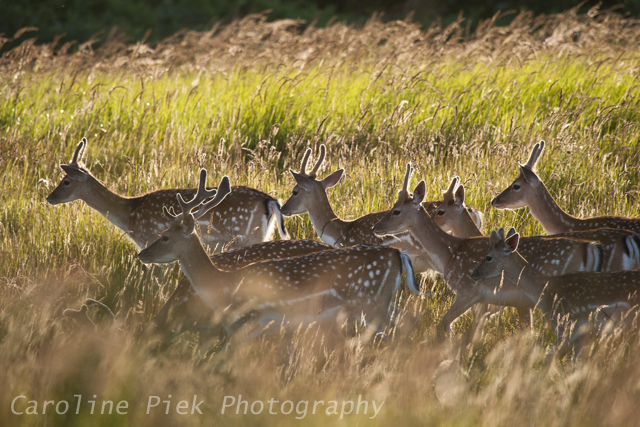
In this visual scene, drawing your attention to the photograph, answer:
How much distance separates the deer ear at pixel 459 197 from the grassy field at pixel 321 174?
23.9 inches

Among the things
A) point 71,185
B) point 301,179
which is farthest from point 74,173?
point 301,179

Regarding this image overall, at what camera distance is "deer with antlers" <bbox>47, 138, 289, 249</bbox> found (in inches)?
214

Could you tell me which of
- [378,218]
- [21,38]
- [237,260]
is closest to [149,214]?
[237,260]

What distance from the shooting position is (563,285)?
12.8 feet

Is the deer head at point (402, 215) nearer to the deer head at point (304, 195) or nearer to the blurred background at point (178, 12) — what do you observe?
the deer head at point (304, 195)

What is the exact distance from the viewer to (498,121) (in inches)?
306

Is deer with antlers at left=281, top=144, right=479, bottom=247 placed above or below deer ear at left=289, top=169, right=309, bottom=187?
below

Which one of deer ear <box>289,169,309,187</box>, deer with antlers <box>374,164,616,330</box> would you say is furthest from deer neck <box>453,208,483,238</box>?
deer ear <box>289,169,309,187</box>

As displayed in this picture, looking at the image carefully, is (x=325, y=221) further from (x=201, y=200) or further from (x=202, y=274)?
(x=202, y=274)

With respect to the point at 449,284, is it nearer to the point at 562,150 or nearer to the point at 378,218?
the point at 378,218

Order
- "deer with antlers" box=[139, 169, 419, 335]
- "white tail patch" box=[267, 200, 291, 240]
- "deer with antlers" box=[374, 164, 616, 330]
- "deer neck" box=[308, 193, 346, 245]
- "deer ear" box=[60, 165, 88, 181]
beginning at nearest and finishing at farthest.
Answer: "deer with antlers" box=[139, 169, 419, 335] → "deer with antlers" box=[374, 164, 616, 330] → "white tail patch" box=[267, 200, 291, 240] → "deer neck" box=[308, 193, 346, 245] → "deer ear" box=[60, 165, 88, 181]

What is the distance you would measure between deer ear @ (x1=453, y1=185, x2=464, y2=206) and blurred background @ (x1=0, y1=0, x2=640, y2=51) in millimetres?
10154

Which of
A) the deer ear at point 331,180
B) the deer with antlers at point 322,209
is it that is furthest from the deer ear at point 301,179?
the deer ear at point 331,180

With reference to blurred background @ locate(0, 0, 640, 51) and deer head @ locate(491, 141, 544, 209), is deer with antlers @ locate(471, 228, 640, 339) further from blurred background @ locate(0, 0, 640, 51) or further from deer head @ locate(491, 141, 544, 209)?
blurred background @ locate(0, 0, 640, 51)
